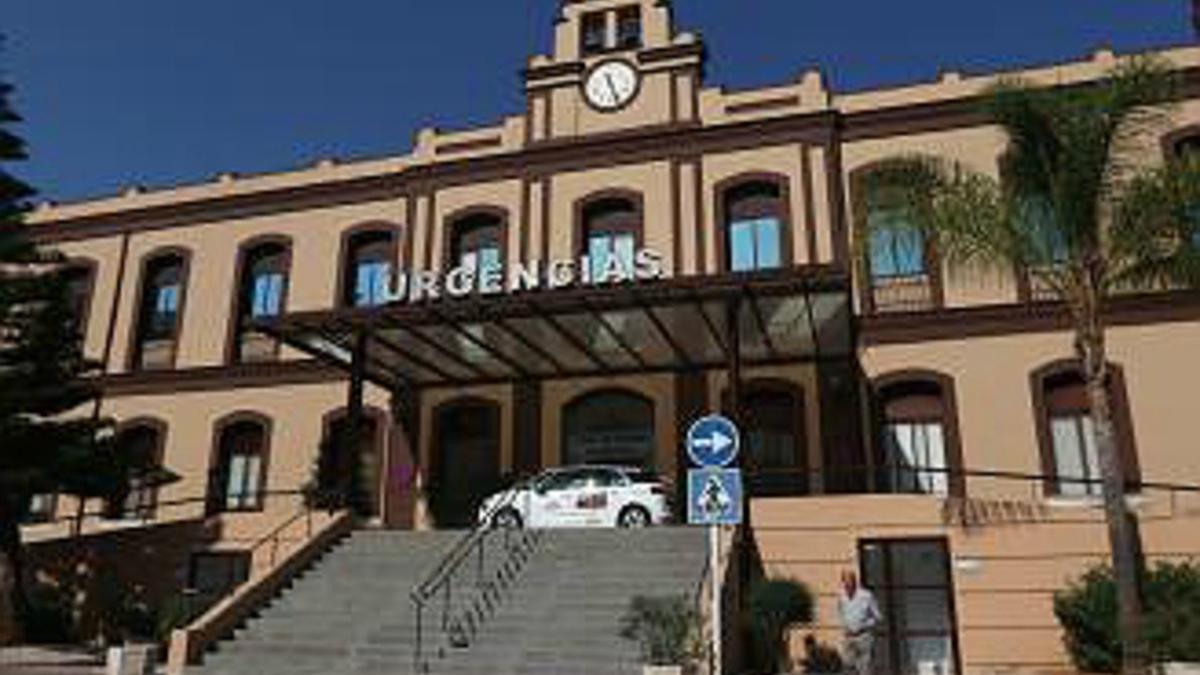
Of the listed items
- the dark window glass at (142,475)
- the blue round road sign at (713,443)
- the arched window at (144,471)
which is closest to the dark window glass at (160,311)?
the arched window at (144,471)

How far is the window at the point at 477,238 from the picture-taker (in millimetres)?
26938

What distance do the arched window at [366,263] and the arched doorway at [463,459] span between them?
4022mm

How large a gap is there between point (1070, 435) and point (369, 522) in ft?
48.0

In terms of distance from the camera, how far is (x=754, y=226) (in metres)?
25.3

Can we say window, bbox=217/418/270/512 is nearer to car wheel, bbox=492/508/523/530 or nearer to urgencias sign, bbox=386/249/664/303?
urgencias sign, bbox=386/249/664/303

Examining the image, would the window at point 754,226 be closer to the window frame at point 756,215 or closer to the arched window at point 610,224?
the window frame at point 756,215

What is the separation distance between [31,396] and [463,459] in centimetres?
885

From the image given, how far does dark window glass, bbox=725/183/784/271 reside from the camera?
2495 centimetres

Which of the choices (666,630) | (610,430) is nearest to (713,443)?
(666,630)

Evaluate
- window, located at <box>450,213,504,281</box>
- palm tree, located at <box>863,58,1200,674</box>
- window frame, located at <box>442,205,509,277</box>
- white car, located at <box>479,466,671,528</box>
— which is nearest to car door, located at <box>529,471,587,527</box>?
white car, located at <box>479,466,671,528</box>

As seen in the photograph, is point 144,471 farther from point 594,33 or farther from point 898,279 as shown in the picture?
point 898,279

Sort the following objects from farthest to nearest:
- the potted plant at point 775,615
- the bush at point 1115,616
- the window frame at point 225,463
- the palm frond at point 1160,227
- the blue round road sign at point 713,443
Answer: the window frame at point 225,463
the potted plant at point 775,615
the palm frond at point 1160,227
the bush at point 1115,616
the blue round road sign at point 713,443

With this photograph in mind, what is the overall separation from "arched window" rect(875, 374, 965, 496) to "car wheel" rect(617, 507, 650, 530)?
17.3ft

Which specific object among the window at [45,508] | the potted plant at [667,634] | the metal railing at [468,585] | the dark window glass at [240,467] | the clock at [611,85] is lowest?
the potted plant at [667,634]
